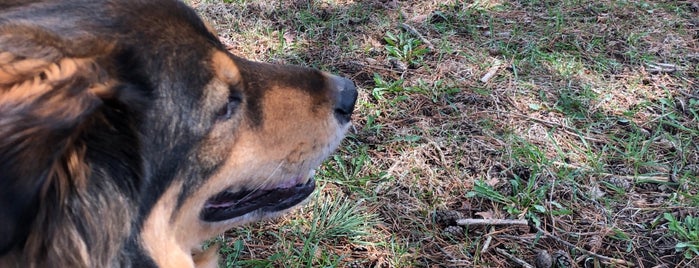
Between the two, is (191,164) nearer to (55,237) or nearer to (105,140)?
(105,140)

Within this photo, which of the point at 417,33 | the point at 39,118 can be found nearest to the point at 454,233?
the point at 417,33

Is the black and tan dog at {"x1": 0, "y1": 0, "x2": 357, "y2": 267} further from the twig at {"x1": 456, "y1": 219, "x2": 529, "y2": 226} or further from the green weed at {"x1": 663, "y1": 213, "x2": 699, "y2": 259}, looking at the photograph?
the green weed at {"x1": 663, "y1": 213, "x2": 699, "y2": 259}

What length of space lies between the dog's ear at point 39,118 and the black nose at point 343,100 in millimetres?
873

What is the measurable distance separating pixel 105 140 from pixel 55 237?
26cm

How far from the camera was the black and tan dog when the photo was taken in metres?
1.39

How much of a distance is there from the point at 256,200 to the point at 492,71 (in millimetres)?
2117

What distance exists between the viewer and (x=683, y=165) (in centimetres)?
303

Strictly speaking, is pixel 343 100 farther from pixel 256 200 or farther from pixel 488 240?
pixel 488 240

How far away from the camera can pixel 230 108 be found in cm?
181

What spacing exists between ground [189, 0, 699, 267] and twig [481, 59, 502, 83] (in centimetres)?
1

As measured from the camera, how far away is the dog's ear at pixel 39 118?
4.17 feet

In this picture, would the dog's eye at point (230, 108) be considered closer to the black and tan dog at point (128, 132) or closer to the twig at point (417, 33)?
the black and tan dog at point (128, 132)

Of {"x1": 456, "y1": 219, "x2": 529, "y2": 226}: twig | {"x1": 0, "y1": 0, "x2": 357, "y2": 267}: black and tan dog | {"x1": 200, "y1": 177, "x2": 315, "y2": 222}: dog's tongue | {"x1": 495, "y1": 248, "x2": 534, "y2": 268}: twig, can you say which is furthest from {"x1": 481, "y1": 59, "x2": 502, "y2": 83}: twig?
{"x1": 0, "y1": 0, "x2": 357, "y2": 267}: black and tan dog

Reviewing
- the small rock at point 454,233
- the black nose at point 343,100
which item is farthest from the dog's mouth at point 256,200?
the small rock at point 454,233
